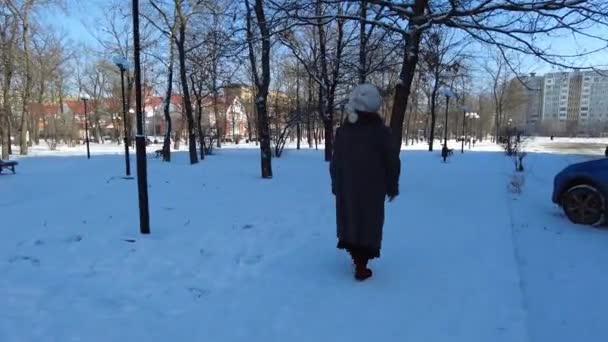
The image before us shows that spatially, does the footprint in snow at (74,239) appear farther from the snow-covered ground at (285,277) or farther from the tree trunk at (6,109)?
the tree trunk at (6,109)

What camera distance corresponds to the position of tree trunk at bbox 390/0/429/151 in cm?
929

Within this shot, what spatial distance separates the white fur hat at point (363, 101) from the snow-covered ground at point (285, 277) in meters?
1.54

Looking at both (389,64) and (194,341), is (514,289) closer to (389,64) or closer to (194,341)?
(194,341)

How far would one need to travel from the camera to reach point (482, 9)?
8672 millimetres

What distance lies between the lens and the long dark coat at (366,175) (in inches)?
159

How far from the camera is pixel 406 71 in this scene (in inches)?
389

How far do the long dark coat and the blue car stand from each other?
425cm

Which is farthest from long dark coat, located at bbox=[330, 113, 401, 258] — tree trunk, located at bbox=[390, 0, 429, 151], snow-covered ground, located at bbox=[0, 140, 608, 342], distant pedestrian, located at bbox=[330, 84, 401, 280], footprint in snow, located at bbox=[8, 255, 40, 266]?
tree trunk, located at bbox=[390, 0, 429, 151]

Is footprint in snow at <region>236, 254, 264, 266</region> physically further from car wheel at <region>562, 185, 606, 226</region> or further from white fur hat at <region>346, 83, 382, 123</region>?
car wheel at <region>562, 185, 606, 226</region>

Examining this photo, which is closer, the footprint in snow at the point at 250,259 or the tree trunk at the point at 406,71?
the footprint in snow at the point at 250,259

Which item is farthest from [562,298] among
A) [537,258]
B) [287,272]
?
[287,272]

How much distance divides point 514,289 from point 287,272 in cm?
204

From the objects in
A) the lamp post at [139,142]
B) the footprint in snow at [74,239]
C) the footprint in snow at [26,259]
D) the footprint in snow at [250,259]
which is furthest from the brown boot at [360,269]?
the footprint in snow at [74,239]

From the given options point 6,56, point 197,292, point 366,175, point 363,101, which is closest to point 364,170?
point 366,175
